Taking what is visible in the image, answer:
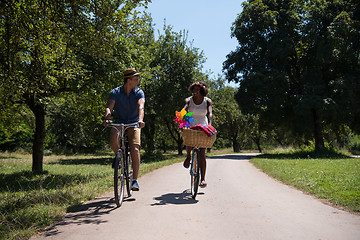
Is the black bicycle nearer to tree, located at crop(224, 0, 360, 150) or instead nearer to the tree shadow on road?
the tree shadow on road

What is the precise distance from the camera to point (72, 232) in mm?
3516

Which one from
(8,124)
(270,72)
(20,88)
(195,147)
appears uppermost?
(270,72)

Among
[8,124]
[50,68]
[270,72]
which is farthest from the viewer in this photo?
[270,72]

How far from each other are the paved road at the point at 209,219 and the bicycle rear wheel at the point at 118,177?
6.7 inches

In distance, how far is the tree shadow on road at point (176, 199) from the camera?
5141 mm

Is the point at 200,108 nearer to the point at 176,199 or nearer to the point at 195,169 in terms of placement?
the point at 195,169

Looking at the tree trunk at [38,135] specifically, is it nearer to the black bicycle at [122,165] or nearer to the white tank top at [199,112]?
the black bicycle at [122,165]

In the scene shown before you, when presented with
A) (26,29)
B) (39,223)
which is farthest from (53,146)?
(39,223)

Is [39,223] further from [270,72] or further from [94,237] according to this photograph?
[270,72]

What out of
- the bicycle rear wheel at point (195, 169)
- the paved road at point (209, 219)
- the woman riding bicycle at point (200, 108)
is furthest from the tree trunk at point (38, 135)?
the bicycle rear wheel at point (195, 169)

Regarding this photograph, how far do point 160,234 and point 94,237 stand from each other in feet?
2.54

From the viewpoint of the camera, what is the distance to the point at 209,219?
405cm

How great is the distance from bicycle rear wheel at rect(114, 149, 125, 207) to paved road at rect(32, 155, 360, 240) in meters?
0.17

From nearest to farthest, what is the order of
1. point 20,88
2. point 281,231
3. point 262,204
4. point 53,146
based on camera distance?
1. point 281,231
2. point 262,204
3. point 20,88
4. point 53,146
